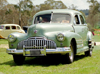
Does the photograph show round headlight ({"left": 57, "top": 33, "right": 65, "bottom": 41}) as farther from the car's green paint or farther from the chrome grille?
the chrome grille

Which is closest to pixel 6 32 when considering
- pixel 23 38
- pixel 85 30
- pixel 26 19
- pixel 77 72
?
pixel 85 30

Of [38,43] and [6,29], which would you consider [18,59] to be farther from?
[6,29]

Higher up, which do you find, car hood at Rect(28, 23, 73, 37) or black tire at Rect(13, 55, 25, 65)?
car hood at Rect(28, 23, 73, 37)

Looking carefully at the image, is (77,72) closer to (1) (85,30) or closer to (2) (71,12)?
(2) (71,12)

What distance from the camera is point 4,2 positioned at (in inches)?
2366

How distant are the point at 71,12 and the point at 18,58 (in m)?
2.68

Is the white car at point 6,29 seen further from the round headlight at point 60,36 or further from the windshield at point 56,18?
the round headlight at point 60,36

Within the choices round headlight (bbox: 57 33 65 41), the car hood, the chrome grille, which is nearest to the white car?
the car hood

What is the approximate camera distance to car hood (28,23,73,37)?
7.95m

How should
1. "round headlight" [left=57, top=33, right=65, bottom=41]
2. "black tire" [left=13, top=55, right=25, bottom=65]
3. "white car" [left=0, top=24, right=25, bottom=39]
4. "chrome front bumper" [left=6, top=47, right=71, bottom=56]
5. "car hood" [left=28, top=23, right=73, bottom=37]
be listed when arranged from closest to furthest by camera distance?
"chrome front bumper" [left=6, top=47, right=71, bottom=56] < "round headlight" [left=57, top=33, right=65, bottom=41] < "car hood" [left=28, top=23, right=73, bottom=37] < "black tire" [left=13, top=55, right=25, bottom=65] < "white car" [left=0, top=24, right=25, bottom=39]

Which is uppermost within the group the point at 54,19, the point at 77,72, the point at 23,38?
the point at 54,19

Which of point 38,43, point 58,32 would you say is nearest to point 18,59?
point 38,43

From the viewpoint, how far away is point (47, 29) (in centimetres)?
815

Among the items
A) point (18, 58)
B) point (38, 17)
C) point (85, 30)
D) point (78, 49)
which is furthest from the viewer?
point (85, 30)
